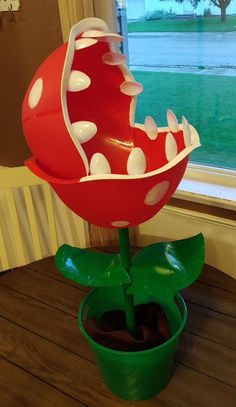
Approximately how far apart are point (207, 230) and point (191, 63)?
0.55 meters

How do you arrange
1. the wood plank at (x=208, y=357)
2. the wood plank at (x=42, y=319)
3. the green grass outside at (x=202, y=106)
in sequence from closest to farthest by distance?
the wood plank at (x=208, y=357) < the wood plank at (x=42, y=319) < the green grass outside at (x=202, y=106)

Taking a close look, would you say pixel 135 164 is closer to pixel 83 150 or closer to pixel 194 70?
pixel 83 150

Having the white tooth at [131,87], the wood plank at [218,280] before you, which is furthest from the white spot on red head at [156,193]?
the wood plank at [218,280]

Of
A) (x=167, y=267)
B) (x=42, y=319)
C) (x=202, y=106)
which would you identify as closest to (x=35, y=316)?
(x=42, y=319)

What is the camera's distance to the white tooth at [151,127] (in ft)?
2.44

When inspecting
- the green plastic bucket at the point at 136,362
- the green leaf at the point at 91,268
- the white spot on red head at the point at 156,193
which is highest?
the white spot on red head at the point at 156,193

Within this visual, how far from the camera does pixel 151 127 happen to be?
0.76 metres

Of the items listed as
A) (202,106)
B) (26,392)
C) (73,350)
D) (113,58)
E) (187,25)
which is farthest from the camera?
(202,106)

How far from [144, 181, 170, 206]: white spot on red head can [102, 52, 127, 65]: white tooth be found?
24 centimetres

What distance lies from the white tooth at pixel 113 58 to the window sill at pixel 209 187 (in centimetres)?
63

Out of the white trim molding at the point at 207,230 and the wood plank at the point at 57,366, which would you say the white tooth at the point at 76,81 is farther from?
the white trim molding at the point at 207,230

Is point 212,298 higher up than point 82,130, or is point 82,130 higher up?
point 82,130

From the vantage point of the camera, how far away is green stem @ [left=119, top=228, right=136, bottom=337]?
0.79 metres

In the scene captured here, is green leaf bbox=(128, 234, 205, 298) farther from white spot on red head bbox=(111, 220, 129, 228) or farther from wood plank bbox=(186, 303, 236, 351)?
wood plank bbox=(186, 303, 236, 351)
